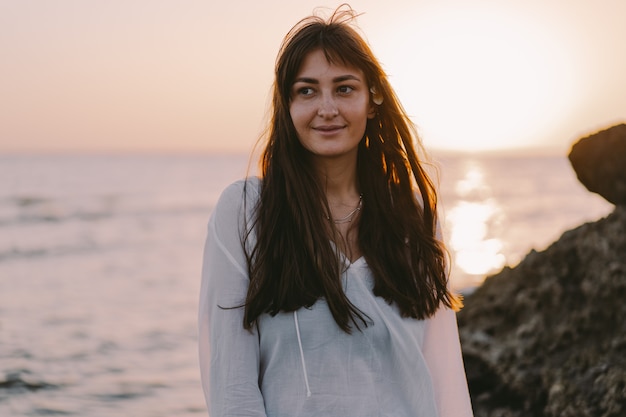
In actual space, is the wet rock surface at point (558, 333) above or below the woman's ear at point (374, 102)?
below

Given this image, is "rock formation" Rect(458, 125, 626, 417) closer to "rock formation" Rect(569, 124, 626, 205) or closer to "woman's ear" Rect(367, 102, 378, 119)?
"rock formation" Rect(569, 124, 626, 205)

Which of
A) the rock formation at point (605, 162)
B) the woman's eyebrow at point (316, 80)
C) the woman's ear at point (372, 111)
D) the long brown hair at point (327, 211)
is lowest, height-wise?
the long brown hair at point (327, 211)

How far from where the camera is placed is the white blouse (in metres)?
2.58

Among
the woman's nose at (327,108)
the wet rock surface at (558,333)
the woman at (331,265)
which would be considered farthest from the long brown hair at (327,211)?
the wet rock surface at (558,333)

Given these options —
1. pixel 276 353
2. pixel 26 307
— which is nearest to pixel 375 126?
pixel 276 353

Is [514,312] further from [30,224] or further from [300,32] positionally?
[30,224]

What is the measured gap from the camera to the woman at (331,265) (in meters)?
2.61

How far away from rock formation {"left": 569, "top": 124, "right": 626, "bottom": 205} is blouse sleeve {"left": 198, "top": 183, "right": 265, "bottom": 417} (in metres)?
2.92

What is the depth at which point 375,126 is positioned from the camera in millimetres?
3123

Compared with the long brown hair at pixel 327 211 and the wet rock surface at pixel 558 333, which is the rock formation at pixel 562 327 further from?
the long brown hair at pixel 327 211

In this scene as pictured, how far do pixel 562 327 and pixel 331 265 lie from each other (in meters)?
2.18

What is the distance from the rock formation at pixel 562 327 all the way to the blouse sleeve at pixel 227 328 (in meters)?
1.95

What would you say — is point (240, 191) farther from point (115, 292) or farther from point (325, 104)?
point (115, 292)

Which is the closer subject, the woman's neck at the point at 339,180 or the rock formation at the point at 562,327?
the woman's neck at the point at 339,180
